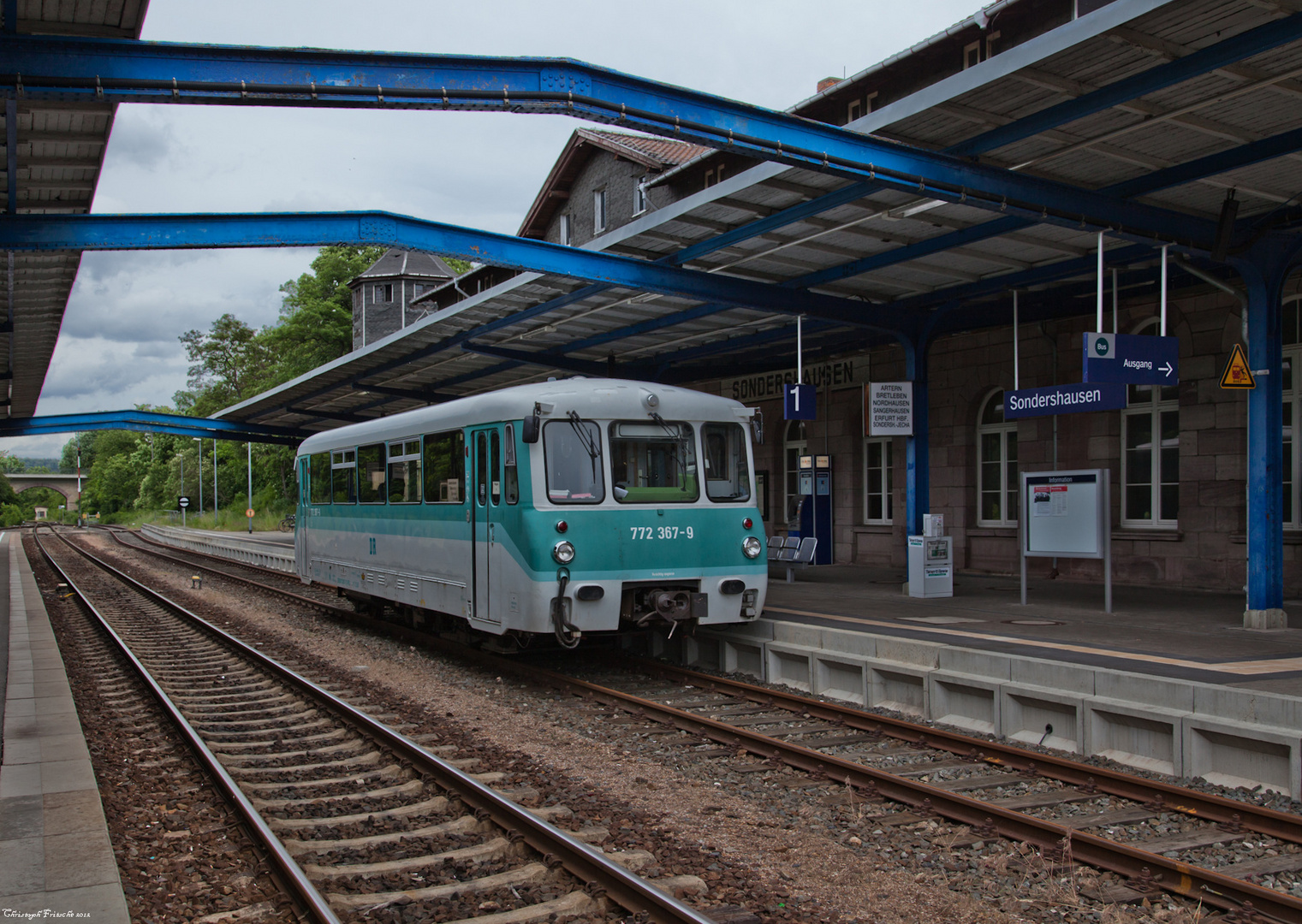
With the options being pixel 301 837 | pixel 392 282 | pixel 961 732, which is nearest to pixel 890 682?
pixel 961 732

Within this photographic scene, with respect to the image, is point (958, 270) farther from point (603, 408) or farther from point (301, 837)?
point (301, 837)

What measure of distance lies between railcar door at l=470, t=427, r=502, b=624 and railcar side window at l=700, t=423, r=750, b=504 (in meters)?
2.15

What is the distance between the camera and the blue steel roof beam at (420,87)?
7.65 meters

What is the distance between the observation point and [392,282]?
60.5m

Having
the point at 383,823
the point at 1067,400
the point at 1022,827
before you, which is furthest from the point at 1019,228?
the point at 383,823

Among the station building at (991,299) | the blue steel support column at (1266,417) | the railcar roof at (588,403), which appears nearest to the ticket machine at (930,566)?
the station building at (991,299)

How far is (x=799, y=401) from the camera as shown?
15625 mm

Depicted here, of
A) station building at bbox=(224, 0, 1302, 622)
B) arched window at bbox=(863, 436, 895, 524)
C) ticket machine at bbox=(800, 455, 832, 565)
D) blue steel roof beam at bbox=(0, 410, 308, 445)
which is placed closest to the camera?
station building at bbox=(224, 0, 1302, 622)

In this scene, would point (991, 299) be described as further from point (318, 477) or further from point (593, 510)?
point (318, 477)

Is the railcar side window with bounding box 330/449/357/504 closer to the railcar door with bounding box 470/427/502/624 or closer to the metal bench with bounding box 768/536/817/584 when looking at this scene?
the railcar door with bounding box 470/427/502/624

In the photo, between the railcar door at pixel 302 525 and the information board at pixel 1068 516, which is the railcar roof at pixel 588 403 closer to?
the information board at pixel 1068 516

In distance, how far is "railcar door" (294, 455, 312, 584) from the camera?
1808 cm

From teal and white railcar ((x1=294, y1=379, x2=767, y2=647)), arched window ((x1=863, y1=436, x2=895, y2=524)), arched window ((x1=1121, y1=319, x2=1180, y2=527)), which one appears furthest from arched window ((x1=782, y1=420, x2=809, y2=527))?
teal and white railcar ((x1=294, y1=379, x2=767, y2=647))

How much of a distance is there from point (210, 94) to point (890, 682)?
7.54 metres
